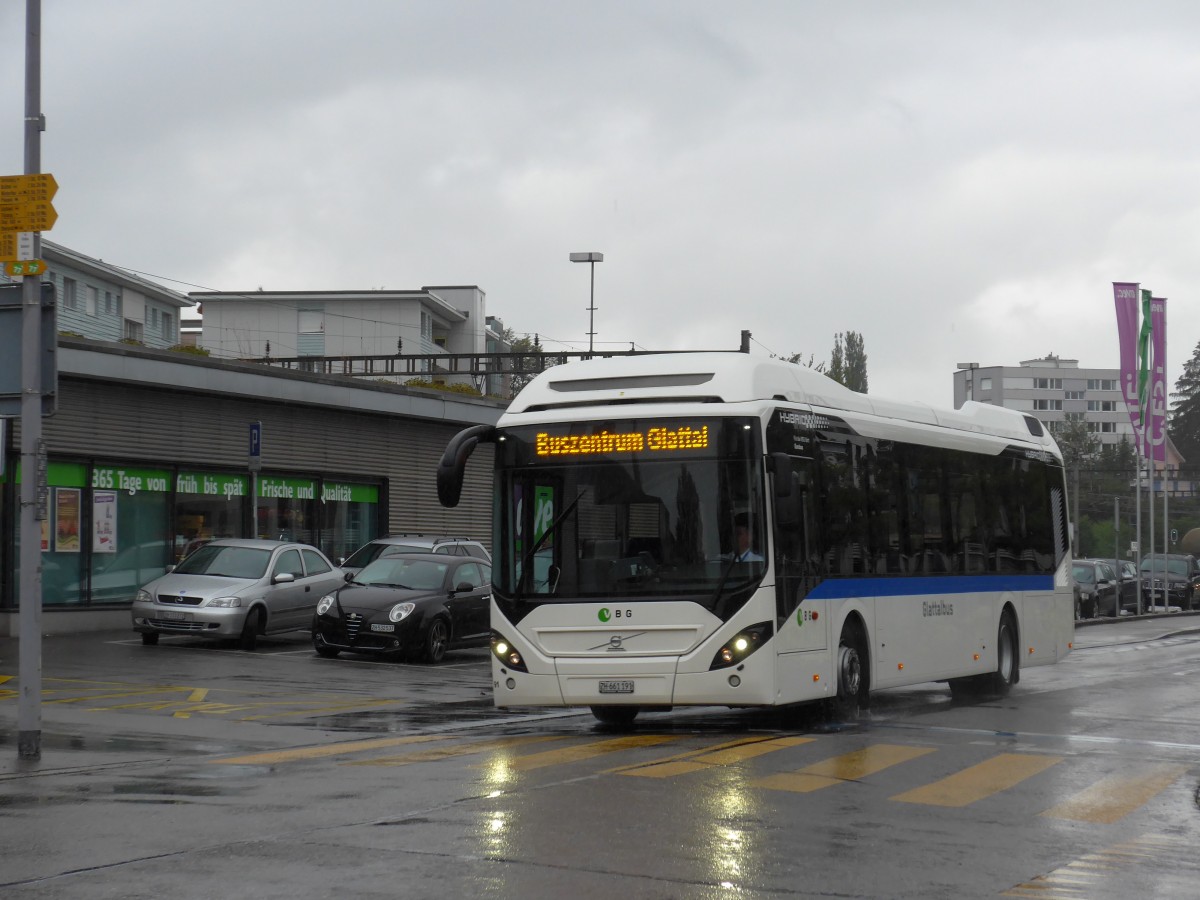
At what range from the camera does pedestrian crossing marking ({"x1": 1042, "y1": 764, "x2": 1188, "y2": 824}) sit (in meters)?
9.83

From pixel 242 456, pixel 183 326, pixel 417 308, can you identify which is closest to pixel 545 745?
pixel 242 456

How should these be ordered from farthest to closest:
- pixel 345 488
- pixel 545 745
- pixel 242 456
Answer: pixel 345 488 → pixel 242 456 → pixel 545 745

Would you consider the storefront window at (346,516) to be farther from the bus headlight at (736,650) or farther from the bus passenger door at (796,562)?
the bus headlight at (736,650)

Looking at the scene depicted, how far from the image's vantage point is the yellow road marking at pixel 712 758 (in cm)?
1108

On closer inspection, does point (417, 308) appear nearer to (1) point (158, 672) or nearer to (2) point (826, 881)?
(1) point (158, 672)

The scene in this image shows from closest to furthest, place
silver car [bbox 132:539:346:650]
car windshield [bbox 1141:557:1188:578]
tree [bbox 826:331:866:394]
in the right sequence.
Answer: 1. silver car [bbox 132:539:346:650]
2. car windshield [bbox 1141:557:1188:578]
3. tree [bbox 826:331:866:394]

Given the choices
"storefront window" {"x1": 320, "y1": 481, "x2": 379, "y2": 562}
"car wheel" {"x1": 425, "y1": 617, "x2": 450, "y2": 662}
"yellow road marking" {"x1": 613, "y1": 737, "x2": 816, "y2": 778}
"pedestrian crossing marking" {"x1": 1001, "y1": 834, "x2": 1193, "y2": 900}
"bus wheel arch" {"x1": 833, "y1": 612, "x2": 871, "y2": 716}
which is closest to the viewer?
"pedestrian crossing marking" {"x1": 1001, "y1": 834, "x2": 1193, "y2": 900}

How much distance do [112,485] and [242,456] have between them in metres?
3.47

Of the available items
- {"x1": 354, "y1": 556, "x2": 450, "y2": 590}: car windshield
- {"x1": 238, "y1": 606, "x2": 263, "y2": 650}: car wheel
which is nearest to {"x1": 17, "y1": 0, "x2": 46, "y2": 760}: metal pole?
{"x1": 354, "y1": 556, "x2": 450, "y2": 590}: car windshield

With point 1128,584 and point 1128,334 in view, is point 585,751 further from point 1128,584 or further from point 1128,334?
point 1128,584

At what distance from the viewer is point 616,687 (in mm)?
13523

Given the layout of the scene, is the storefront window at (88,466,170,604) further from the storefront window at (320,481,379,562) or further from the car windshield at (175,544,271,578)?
the storefront window at (320,481,379,562)

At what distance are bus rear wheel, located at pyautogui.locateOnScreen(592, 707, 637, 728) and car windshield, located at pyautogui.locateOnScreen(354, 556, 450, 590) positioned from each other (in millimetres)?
9253

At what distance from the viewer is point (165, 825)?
877 centimetres
